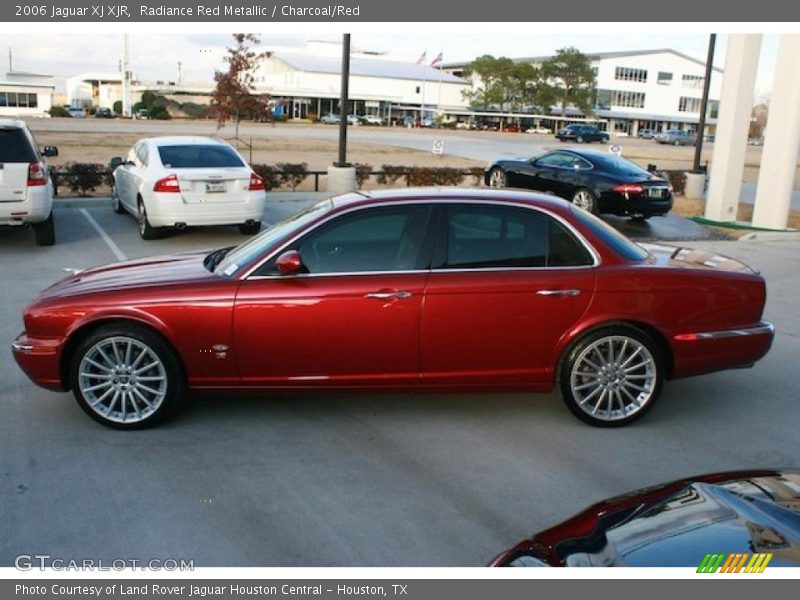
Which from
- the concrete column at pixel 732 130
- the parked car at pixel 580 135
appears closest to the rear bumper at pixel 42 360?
the concrete column at pixel 732 130

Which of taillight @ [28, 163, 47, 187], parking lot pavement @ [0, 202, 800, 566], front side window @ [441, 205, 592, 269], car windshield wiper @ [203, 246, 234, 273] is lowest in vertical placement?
parking lot pavement @ [0, 202, 800, 566]

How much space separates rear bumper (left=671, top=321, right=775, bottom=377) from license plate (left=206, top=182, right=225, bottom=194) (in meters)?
8.00

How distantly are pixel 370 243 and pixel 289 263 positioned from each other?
59 centimetres

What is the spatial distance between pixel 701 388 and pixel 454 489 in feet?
9.52

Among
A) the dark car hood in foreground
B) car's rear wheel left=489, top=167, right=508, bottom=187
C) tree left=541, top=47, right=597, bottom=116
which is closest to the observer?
the dark car hood in foreground

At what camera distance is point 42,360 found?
545cm

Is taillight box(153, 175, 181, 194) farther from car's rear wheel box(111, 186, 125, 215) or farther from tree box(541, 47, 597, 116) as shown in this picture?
tree box(541, 47, 597, 116)

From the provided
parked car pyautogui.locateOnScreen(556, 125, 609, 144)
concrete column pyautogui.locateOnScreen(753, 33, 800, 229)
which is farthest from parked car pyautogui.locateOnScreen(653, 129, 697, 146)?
concrete column pyautogui.locateOnScreen(753, 33, 800, 229)

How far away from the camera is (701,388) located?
265 inches

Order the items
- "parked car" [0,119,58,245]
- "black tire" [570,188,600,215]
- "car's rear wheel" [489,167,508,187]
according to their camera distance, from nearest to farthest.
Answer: "parked car" [0,119,58,245] < "black tire" [570,188,600,215] < "car's rear wheel" [489,167,508,187]

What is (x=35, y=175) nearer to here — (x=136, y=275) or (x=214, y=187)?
(x=214, y=187)

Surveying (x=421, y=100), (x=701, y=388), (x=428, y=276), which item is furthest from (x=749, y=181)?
(x=421, y=100)

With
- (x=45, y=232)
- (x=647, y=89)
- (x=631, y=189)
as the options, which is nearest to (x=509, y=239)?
(x=45, y=232)

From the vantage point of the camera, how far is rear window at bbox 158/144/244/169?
12.4 metres
